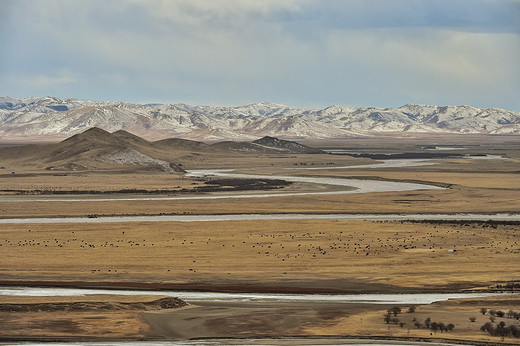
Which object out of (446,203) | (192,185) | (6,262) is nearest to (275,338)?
(6,262)

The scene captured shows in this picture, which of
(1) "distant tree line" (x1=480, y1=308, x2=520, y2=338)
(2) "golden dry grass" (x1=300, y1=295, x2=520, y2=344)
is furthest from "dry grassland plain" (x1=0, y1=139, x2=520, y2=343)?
(1) "distant tree line" (x1=480, y1=308, x2=520, y2=338)

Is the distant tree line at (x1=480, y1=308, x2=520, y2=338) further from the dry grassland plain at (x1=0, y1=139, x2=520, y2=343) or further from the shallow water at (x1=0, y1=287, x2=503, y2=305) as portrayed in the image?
the shallow water at (x1=0, y1=287, x2=503, y2=305)

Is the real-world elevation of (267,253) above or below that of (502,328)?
above

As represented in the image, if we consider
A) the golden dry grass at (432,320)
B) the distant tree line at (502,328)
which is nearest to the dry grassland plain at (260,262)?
the golden dry grass at (432,320)

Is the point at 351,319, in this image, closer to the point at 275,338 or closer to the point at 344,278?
the point at 275,338

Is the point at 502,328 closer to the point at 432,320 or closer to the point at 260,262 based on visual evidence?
the point at 432,320

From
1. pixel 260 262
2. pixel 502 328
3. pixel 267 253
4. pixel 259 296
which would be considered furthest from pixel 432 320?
pixel 267 253

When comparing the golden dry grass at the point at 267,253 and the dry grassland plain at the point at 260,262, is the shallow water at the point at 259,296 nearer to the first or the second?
the dry grassland plain at the point at 260,262

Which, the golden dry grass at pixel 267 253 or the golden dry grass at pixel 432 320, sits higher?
the golden dry grass at pixel 267 253
